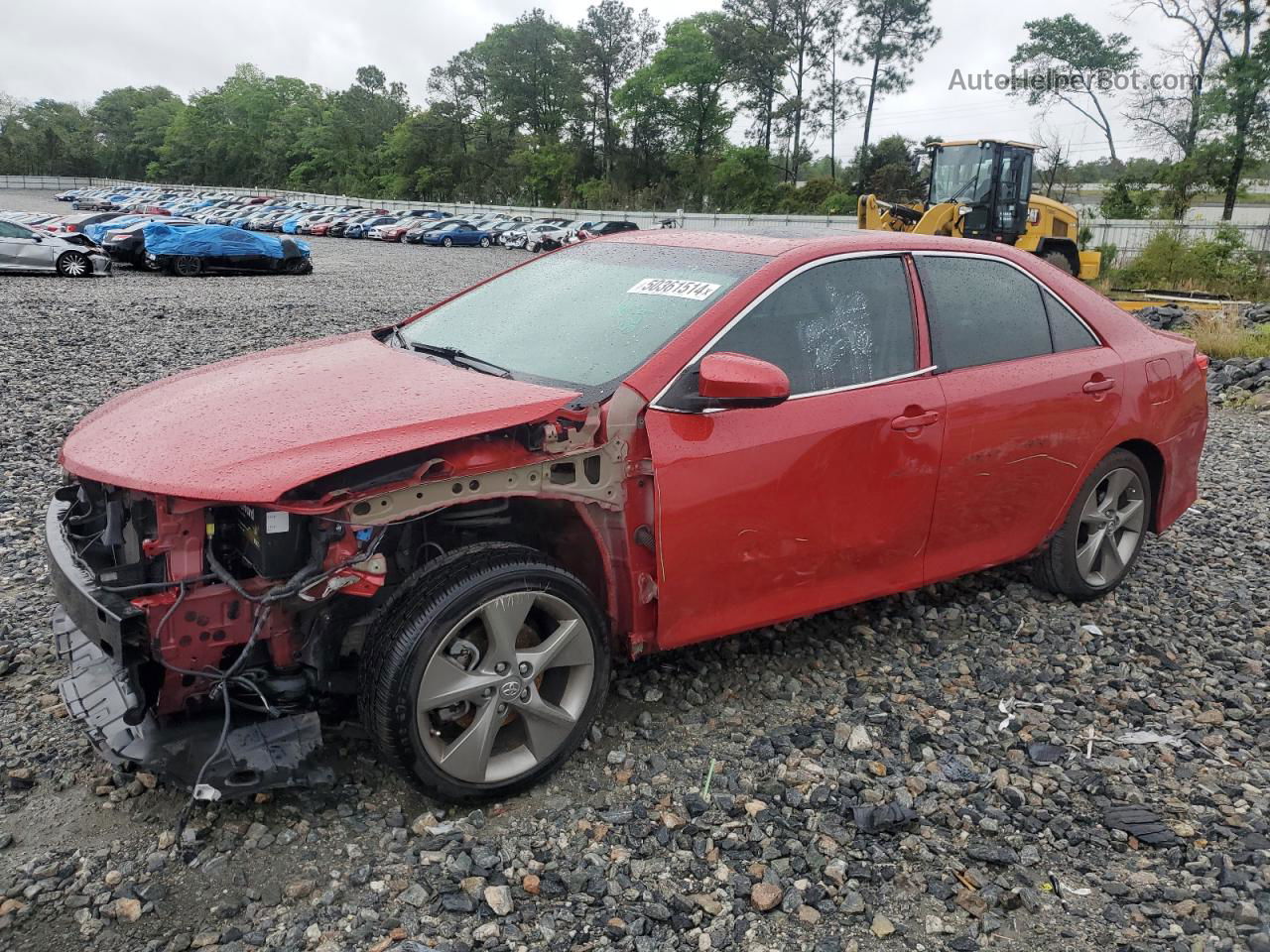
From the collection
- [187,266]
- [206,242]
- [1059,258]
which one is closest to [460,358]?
[1059,258]

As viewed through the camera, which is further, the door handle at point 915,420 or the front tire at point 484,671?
the door handle at point 915,420

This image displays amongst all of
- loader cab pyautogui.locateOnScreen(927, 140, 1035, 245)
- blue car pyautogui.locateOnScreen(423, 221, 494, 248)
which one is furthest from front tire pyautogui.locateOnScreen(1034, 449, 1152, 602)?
blue car pyautogui.locateOnScreen(423, 221, 494, 248)

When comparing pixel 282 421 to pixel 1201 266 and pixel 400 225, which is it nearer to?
pixel 1201 266

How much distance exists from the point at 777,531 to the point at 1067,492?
1681mm

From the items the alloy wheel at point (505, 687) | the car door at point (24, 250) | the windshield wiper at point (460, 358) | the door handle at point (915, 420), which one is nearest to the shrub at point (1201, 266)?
the door handle at point (915, 420)

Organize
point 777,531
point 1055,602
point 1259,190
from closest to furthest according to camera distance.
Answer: point 777,531 → point 1055,602 → point 1259,190

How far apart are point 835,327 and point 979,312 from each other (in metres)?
0.79

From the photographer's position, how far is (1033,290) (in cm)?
414

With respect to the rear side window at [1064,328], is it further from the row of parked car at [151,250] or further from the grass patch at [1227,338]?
the row of parked car at [151,250]

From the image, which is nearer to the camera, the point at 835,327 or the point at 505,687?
the point at 505,687

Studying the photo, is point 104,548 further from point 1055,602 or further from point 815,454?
point 1055,602

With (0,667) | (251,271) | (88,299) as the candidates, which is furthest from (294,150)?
(0,667)

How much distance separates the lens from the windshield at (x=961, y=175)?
1789 cm

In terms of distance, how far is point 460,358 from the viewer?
3.48m
